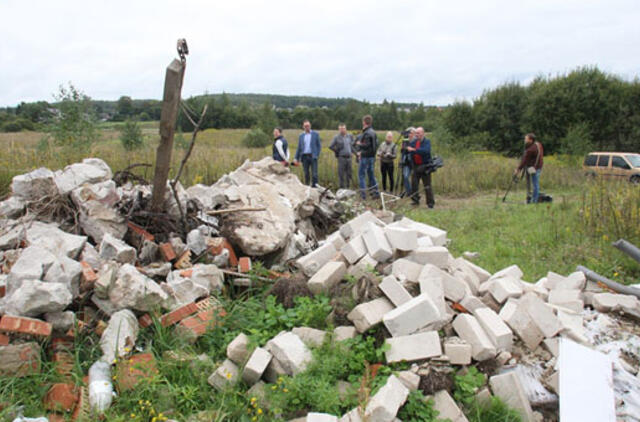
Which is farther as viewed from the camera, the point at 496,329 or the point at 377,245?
the point at 377,245

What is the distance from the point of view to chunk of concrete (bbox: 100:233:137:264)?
418cm

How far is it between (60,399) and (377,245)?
9.70ft

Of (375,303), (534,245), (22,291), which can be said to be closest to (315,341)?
(375,303)

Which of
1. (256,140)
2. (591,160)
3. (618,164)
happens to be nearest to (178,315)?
(618,164)

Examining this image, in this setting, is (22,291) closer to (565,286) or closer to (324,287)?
(324,287)

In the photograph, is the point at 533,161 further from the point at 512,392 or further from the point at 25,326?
the point at 25,326

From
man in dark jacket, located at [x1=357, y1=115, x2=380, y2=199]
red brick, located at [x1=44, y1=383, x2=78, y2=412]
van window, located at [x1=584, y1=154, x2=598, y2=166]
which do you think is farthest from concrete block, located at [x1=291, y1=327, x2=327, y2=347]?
van window, located at [x1=584, y1=154, x2=598, y2=166]

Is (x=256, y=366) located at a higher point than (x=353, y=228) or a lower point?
lower

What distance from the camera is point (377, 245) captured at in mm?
4426

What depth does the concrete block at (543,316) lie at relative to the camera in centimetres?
362

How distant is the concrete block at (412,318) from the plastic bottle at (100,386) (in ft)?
6.95

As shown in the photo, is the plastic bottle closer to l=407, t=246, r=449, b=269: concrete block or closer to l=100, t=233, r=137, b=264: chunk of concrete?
l=100, t=233, r=137, b=264: chunk of concrete

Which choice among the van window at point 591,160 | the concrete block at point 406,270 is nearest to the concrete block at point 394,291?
the concrete block at point 406,270

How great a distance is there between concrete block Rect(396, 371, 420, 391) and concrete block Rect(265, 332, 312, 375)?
2.30 feet
